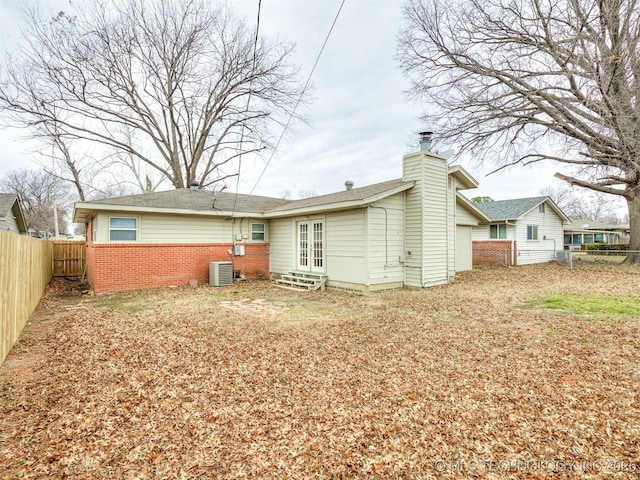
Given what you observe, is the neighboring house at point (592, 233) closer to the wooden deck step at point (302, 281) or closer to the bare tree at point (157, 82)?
the bare tree at point (157, 82)

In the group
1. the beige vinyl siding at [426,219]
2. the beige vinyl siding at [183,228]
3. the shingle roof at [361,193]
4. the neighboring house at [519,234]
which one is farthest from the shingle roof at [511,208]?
the beige vinyl siding at [183,228]

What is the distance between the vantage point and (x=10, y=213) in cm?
1605

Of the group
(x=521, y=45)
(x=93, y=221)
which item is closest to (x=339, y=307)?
(x=93, y=221)

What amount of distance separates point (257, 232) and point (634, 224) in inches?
743

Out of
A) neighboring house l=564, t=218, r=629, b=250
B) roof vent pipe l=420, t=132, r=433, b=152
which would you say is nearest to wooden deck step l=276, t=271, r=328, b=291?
roof vent pipe l=420, t=132, r=433, b=152

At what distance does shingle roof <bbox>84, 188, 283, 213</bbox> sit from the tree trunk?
1682 cm

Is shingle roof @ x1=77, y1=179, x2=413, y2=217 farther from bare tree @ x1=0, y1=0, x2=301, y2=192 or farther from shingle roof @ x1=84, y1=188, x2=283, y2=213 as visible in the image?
bare tree @ x1=0, y1=0, x2=301, y2=192

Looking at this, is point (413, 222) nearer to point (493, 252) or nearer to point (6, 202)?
point (493, 252)

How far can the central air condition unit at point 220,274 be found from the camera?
11094 mm

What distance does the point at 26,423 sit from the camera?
107 inches

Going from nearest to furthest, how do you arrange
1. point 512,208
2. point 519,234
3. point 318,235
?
point 318,235 < point 519,234 < point 512,208

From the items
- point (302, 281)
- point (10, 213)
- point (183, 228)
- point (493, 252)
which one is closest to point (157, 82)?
point (10, 213)

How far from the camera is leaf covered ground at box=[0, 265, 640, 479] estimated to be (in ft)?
7.36

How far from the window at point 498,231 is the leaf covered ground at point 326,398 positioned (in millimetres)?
13107
